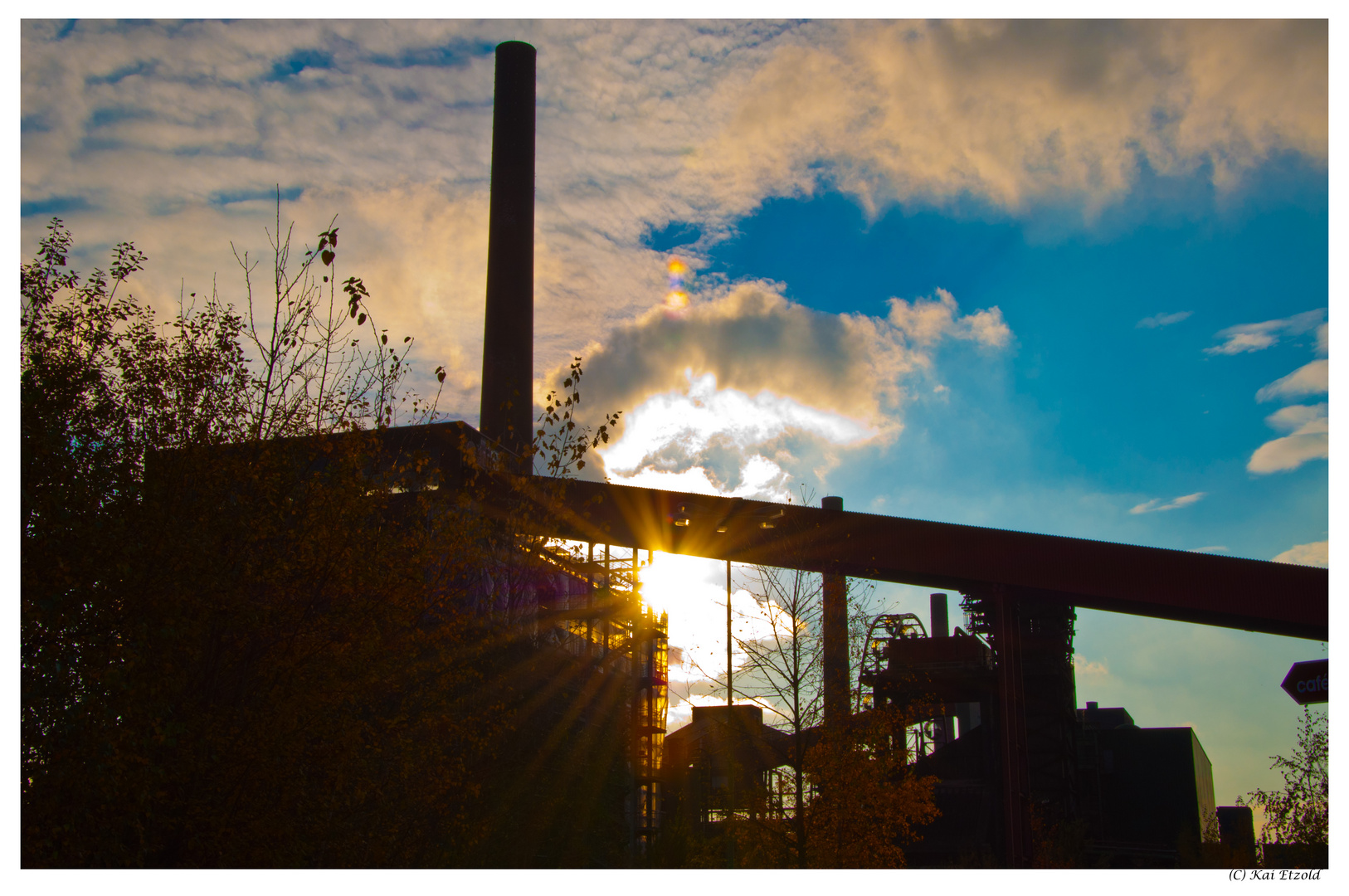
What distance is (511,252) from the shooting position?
3444 centimetres

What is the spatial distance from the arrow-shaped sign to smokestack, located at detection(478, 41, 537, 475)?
2397cm

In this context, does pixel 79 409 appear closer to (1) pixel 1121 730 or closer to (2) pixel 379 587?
(2) pixel 379 587

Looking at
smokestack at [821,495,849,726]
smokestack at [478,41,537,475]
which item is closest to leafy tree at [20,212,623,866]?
smokestack at [821,495,849,726]

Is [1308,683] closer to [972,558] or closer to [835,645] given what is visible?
[835,645]

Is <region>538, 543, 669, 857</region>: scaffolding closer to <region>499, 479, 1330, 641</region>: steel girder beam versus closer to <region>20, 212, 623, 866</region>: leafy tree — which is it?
<region>499, 479, 1330, 641</region>: steel girder beam

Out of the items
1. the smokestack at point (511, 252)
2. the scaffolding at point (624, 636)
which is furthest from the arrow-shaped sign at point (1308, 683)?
the smokestack at point (511, 252)

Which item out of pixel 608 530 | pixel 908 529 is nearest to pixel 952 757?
pixel 908 529

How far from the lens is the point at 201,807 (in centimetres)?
900

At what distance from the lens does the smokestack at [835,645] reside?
22.6 m

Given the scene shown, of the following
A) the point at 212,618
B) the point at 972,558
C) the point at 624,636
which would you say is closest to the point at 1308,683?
the point at 972,558

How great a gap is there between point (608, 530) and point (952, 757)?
923 inches

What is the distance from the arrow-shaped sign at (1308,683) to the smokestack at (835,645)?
9275 millimetres

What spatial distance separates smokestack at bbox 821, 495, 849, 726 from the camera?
22.6 m

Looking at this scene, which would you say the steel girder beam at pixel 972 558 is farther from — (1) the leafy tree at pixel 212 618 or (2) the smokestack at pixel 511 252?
(1) the leafy tree at pixel 212 618
